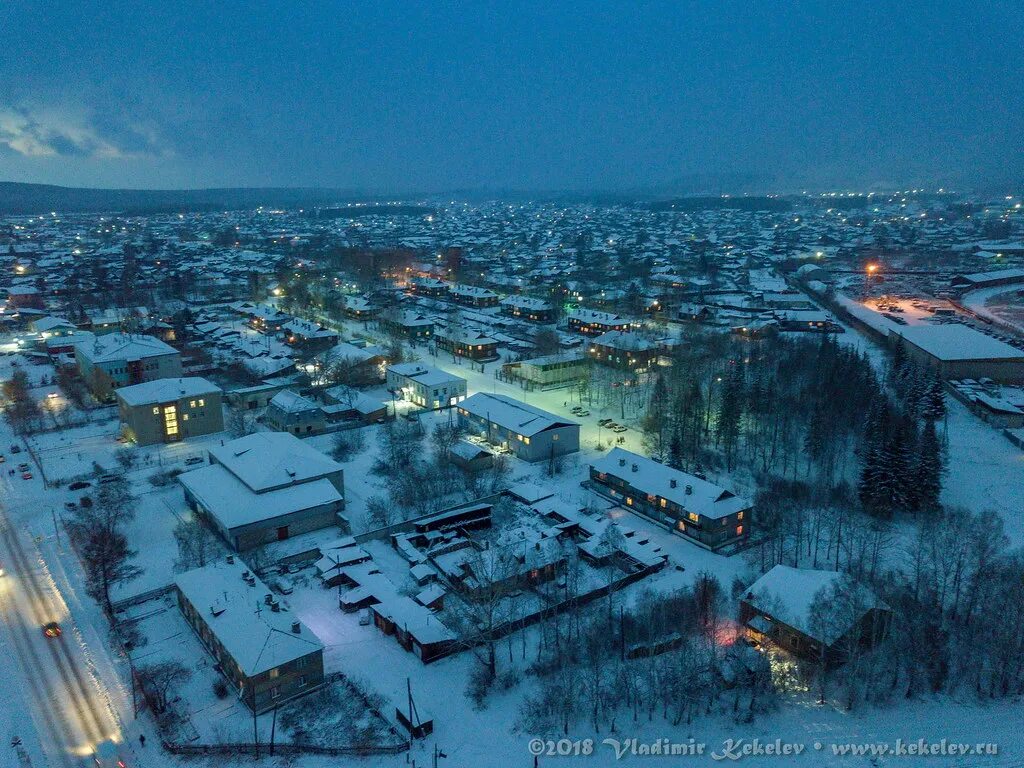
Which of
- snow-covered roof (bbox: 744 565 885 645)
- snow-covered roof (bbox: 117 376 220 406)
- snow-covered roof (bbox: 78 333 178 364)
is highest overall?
snow-covered roof (bbox: 78 333 178 364)

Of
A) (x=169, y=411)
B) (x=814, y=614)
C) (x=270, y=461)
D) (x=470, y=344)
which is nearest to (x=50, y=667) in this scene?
(x=270, y=461)

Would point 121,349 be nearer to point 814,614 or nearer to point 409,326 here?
point 409,326

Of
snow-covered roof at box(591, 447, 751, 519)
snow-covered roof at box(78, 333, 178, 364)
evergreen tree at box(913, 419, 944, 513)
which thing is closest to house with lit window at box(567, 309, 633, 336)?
snow-covered roof at box(591, 447, 751, 519)

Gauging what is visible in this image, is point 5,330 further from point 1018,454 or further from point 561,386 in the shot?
point 1018,454

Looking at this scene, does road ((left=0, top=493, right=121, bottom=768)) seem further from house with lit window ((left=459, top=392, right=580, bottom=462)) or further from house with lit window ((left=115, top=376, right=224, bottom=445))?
house with lit window ((left=459, top=392, right=580, bottom=462))

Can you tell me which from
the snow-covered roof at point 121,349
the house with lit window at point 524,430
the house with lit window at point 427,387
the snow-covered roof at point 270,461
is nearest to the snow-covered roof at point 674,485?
the house with lit window at point 524,430

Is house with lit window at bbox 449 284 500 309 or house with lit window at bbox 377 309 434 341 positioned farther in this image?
house with lit window at bbox 449 284 500 309
